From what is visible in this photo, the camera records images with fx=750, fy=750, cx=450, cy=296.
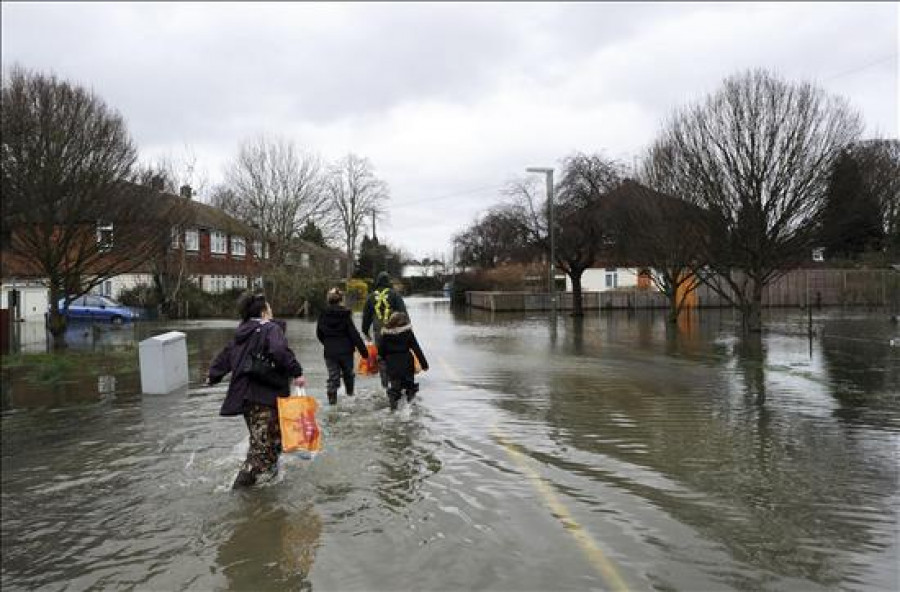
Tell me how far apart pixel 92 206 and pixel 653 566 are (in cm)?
1680

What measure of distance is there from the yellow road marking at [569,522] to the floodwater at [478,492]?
2 centimetres

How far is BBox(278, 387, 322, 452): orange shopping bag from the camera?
596cm

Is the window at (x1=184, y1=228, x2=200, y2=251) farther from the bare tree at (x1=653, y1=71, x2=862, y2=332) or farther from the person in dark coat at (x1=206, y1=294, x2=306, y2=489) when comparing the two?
the person in dark coat at (x1=206, y1=294, x2=306, y2=489)

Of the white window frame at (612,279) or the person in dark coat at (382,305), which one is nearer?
the person in dark coat at (382,305)

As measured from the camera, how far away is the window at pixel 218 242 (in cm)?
5150

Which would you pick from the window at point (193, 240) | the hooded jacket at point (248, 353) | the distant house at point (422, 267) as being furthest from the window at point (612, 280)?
the distant house at point (422, 267)

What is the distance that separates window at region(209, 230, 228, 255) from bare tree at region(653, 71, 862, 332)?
36969 mm

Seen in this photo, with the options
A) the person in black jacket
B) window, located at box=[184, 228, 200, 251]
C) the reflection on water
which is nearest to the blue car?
window, located at box=[184, 228, 200, 251]

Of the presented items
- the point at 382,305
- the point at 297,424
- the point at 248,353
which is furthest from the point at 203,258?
the point at 297,424

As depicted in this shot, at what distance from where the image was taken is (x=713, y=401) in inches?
416

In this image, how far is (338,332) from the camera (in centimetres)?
1005

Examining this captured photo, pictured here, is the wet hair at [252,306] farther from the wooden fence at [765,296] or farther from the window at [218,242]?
the window at [218,242]

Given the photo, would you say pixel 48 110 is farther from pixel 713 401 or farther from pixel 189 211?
pixel 713 401

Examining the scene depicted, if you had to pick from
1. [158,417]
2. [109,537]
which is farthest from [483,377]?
[109,537]
